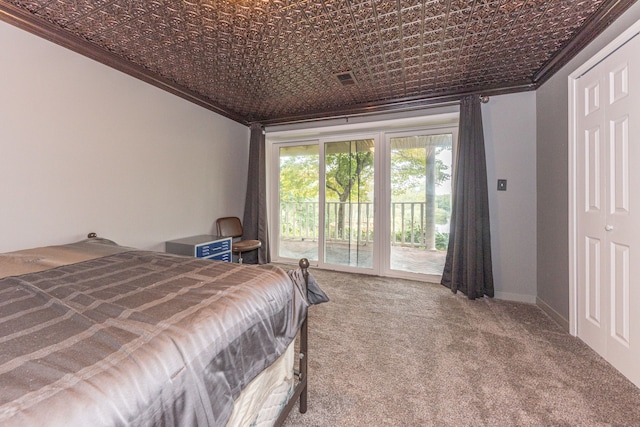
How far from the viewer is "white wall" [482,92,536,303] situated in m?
2.81

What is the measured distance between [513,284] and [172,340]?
3376mm

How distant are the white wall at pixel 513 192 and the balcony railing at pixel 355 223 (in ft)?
2.51

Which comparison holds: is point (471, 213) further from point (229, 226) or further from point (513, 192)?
point (229, 226)

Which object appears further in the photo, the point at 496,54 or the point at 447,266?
the point at 447,266

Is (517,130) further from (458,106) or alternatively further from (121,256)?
(121,256)

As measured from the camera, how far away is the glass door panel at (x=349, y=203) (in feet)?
12.4

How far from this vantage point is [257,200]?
4.00m

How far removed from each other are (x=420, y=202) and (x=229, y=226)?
8.90 feet

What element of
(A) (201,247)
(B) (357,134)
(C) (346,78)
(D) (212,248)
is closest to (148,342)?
(A) (201,247)

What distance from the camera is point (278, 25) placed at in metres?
1.93

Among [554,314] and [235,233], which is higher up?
[235,233]

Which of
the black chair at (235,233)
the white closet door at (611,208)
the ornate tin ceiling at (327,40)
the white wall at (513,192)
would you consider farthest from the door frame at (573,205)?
the black chair at (235,233)

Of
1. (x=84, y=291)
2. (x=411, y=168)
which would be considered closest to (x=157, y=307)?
(x=84, y=291)

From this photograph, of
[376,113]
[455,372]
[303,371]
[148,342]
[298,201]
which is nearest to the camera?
[148,342]
